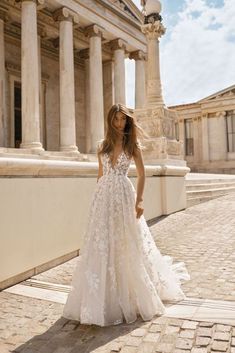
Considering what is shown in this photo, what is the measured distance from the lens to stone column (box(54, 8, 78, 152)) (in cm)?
1661

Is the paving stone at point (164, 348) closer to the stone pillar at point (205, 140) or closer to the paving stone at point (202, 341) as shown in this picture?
the paving stone at point (202, 341)

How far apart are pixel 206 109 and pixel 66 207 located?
35431 millimetres

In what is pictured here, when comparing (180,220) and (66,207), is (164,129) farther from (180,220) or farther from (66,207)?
(66,207)

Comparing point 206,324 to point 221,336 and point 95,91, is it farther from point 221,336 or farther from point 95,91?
point 95,91

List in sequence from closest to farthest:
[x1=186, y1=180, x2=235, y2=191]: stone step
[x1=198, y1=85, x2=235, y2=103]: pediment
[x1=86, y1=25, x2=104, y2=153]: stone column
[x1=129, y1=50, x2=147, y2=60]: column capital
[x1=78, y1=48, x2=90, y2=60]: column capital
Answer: [x1=186, y1=180, x2=235, y2=191]: stone step, [x1=86, y1=25, x2=104, y2=153]: stone column, [x1=78, y1=48, x2=90, y2=60]: column capital, [x1=129, y1=50, x2=147, y2=60]: column capital, [x1=198, y1=85, x2=235, y2=103]: pediment

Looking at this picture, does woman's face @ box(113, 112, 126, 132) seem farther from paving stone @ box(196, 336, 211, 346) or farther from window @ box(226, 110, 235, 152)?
window @ box(226, 110, 235, 152)

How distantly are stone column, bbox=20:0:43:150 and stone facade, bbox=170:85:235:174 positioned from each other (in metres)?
25.7

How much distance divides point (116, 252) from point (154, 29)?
9138mm

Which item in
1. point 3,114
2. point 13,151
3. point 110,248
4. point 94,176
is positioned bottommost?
point 110,248

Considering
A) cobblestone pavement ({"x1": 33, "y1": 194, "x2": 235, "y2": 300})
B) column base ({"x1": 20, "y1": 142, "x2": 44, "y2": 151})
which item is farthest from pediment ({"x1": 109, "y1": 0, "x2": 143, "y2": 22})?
cobblestone pavement ({"x1": 33, "y1": 194, "x2": 235, "y2": 300})

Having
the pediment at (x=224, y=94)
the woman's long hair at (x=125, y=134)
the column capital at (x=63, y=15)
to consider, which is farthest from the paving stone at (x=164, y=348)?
the pediment at (x=224, y=94)

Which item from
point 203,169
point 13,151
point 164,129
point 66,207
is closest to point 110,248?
point 66,207

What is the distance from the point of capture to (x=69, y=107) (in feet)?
54.9

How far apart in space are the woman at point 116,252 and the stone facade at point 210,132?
112 feet
